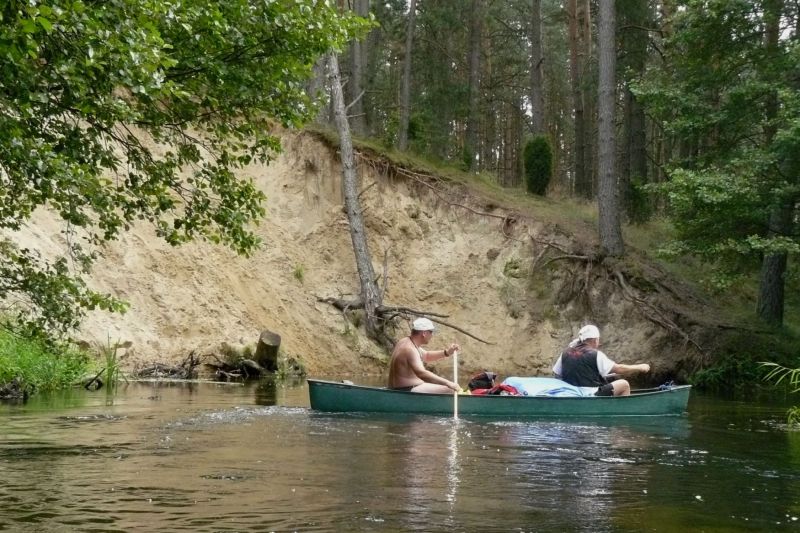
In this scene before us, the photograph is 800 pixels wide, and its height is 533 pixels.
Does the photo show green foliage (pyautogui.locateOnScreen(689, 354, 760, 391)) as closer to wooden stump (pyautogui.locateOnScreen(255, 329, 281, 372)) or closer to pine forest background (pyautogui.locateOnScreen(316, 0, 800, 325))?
pine forest background (pyautogui.locateOnScreen(316, 0, 800, 325))

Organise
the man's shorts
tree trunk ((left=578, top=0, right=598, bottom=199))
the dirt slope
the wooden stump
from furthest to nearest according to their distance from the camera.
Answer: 1. tree trunk ((left=578, top=0, right=598, bottom=199))
2. the dirt slope
3. the wooden stump
4. the man's shorts

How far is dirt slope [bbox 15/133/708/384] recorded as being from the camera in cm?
2177

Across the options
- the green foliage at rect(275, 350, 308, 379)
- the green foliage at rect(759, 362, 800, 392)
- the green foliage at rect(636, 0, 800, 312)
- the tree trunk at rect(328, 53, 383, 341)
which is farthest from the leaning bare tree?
the green foliage at rect(759, 362, 800, 392)

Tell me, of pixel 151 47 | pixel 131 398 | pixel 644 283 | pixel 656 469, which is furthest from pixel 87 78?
pixel 644 283

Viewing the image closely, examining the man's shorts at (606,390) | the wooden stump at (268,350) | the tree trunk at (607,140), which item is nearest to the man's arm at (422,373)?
the man's shorts at (606,390)

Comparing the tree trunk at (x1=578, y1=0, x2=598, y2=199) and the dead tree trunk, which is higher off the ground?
the tree trunk at (x1=578, y1=0, x2=598, y2=199)

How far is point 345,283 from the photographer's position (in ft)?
85.1

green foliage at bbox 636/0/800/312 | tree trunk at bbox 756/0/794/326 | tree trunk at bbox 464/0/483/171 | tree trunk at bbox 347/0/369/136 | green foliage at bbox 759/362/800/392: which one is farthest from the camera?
tree trunk at bbox 464/0/483/171

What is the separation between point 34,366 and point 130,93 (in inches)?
265

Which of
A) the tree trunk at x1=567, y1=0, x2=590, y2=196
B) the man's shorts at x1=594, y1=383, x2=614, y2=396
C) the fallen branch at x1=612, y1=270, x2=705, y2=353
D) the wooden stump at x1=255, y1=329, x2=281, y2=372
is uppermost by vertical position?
the tree trunk at x1=567, y1=0, x2=590, y2=196

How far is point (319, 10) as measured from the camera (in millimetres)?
11188

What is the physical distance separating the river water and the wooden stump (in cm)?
701

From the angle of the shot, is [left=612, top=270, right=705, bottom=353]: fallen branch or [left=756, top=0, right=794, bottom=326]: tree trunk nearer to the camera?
[left=756, top=0, right=794, bottom=326]: tree trunk

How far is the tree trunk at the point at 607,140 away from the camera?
24.0 m
